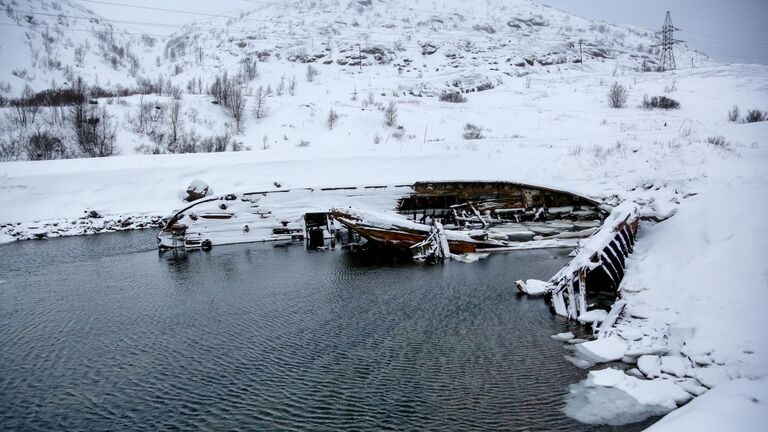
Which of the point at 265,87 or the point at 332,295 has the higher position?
the point at 265,87

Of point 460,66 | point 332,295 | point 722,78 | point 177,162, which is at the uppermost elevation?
point 460,66

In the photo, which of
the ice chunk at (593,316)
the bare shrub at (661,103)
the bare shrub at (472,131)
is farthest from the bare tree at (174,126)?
the bare shrub at (661,103)

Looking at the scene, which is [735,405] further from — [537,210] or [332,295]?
[537,210]

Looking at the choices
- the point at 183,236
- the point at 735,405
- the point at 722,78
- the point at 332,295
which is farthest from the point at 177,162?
the point at 722,78

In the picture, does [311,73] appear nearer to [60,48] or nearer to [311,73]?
[311,73]

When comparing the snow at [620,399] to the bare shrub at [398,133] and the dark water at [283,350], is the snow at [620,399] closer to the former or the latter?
the dark water at [283,350]

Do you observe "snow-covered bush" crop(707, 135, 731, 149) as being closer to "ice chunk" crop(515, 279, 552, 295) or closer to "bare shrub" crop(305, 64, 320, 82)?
"ice chunk" crop(515, 279, 552, 295)

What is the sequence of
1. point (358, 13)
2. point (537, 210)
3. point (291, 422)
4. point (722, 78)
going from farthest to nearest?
point (358, 13), point (722, 78), point (537, 210), point (291, 422)
